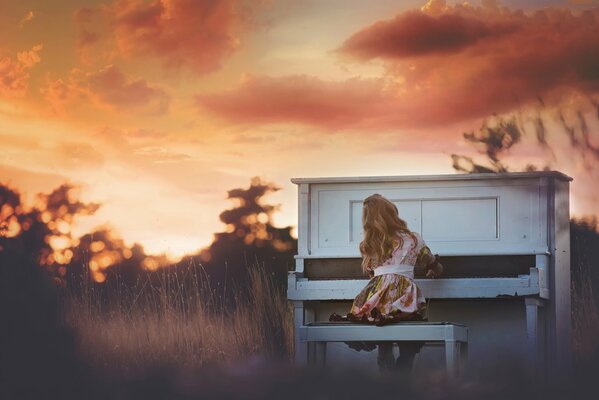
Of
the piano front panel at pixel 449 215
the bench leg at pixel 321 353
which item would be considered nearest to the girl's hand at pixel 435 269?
the piano front panel at pixel 449 215

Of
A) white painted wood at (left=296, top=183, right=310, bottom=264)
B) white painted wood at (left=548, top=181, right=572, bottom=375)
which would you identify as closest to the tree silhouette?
white painted wood at (left=296, top=183, right=310, bottom=264)

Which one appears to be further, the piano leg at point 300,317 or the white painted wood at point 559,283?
the white painted wood at point 559,283

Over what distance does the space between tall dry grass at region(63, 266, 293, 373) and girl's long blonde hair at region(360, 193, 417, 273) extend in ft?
6.47

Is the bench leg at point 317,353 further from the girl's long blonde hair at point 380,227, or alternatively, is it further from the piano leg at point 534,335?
the piano leg at point 534,335

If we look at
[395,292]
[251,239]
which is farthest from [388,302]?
[251,239]

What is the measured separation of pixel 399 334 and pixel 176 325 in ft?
10.1

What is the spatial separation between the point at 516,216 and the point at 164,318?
2.98 meters

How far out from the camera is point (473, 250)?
26.8 ft

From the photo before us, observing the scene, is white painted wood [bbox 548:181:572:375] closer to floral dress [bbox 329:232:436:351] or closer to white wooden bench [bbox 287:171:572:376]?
white wooden bench [bbox 287:171:572:376]

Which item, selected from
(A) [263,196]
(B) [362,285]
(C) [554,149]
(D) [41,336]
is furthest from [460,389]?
(A) [263,196]

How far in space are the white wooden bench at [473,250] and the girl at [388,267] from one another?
0.26m

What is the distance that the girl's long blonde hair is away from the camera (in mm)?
7602

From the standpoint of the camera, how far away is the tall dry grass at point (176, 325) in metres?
9.36

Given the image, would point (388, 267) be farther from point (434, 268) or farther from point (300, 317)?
point (300, 317)
